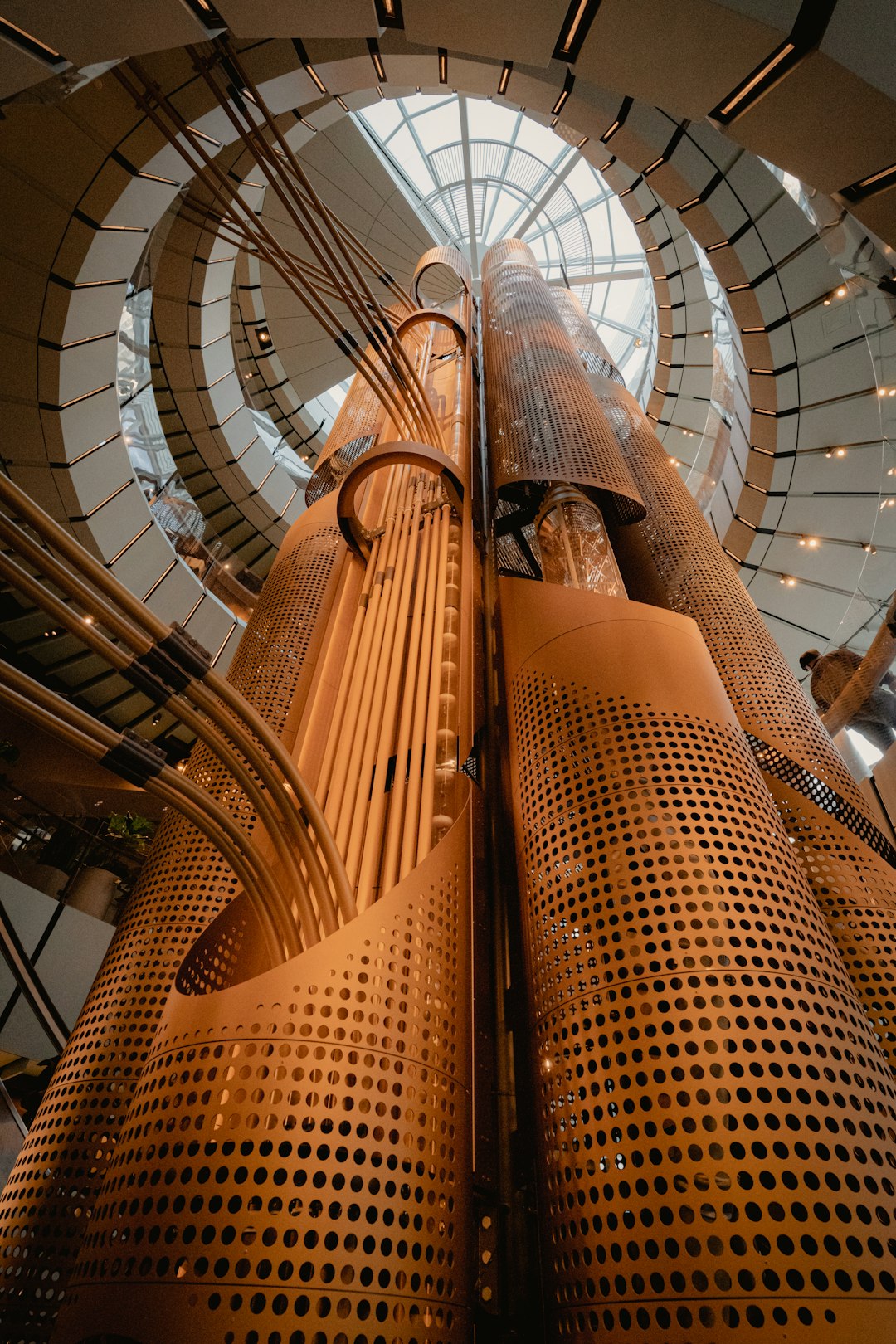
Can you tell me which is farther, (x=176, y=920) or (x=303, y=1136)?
(x=176, y=920)

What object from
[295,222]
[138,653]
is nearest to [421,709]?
[138,653]

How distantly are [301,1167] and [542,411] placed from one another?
6625 millimetres

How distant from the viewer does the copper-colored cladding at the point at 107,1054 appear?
2617 millimetres

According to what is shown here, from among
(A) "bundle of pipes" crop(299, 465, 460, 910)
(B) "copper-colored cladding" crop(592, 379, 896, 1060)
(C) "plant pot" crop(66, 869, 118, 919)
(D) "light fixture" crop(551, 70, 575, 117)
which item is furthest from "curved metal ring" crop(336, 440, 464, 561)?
(C) "plant pot" crop(66, 869, 118, 919)

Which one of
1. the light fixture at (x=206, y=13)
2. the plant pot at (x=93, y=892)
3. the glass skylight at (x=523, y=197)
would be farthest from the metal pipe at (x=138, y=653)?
the glass skylight at (x=523, y=197)

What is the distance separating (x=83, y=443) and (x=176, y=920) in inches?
407

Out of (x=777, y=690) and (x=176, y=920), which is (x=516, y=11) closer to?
(x=777, y=690)

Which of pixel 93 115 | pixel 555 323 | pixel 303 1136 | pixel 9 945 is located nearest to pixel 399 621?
pixel 303 1136

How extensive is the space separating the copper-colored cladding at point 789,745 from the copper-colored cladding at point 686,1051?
2.81ft

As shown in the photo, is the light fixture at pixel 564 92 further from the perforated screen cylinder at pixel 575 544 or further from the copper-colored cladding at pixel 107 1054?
the copper-colored cladding at pixel 107 1054

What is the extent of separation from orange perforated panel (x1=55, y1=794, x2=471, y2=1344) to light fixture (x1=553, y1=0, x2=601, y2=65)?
549 centimetres

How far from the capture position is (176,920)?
12.6ft

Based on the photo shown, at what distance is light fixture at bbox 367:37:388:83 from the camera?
27.5 feet

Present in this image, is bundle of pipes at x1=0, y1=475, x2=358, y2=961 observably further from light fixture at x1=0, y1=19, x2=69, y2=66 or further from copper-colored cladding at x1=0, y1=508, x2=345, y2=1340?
light fixture at x1=0, y1=19, x2=69, y2=66
